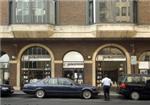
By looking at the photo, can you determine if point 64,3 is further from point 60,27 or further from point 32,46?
point 32,46

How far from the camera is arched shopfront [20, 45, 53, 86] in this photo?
1257 inches

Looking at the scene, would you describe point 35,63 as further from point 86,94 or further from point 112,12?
point 86,94

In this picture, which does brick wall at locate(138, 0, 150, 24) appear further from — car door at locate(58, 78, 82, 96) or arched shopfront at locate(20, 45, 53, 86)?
car door at locate(58, 78, 82, 96)

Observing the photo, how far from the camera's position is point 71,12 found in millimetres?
32156

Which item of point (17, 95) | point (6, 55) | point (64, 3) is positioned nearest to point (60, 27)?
point (64, 3)

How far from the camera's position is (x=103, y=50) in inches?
1256

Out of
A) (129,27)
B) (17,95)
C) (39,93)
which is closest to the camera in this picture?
(39,93)

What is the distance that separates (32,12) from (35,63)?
418 centimetres

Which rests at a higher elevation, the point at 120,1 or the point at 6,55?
the point at 120,1

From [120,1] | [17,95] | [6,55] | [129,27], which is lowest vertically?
[17,95]

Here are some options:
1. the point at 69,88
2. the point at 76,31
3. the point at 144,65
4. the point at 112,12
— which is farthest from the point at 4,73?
the point at 144,65

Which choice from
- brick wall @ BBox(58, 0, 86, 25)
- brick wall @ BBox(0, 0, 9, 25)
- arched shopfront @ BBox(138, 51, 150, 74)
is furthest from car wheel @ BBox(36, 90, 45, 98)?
arched shopfront @ BBox(138, 51, 150, 74)

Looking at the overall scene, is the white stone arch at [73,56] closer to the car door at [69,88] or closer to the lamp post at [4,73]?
the lamp post at [4,73]

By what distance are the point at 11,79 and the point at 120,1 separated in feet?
35.8
